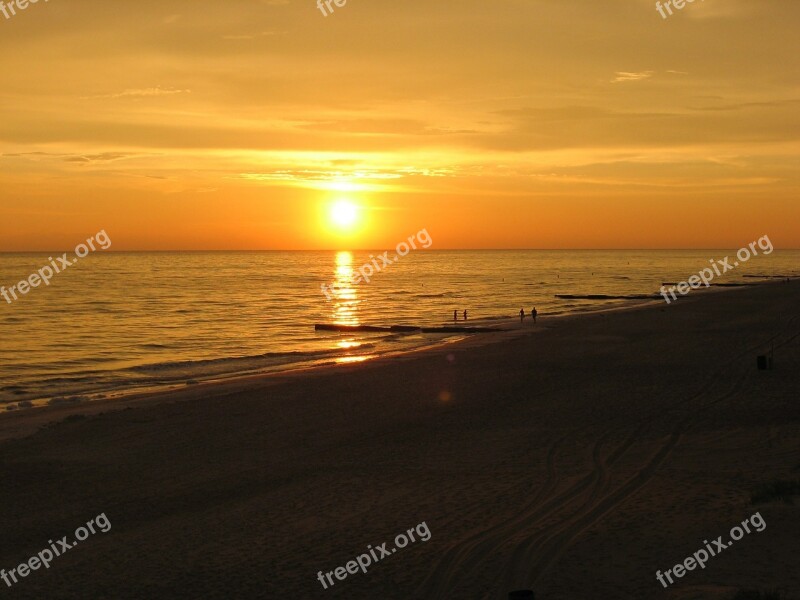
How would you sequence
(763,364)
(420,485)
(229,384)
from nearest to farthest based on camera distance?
(420,485) < (763,364) < (229,384)

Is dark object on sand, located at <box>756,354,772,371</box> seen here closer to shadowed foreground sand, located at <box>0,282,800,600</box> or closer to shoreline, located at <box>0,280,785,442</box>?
shadowed foreground sand, located at <box>0,282,800,600</box>

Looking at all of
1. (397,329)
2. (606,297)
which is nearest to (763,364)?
(397,329)

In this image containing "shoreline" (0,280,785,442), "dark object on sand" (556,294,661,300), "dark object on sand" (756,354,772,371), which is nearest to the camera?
"shoreline" (0,280,785,442)

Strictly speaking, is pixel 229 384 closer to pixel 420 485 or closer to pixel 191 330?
pixel 420 485

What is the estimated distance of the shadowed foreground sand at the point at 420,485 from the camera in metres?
11.0

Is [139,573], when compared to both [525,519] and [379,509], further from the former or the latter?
[525,519]

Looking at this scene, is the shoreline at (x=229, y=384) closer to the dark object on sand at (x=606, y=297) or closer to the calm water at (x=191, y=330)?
the calm water at (x=191, y=330)

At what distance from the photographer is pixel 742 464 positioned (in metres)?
15.4

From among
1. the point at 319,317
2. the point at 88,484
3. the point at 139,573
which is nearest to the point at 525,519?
the point at 139,573

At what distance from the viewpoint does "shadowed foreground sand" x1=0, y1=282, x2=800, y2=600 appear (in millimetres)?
10992

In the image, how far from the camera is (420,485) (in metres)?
15.6

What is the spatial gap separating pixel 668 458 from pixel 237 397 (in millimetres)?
16323

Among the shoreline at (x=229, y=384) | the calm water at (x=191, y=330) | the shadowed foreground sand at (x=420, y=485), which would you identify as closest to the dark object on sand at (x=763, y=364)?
the shadowed foreground sand at (x=420, y=485)

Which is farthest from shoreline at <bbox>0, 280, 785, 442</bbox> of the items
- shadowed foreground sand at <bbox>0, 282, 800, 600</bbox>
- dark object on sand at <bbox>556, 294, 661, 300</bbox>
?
dark object on sand at <bbox>556, 294, 661, 300</bbox>
